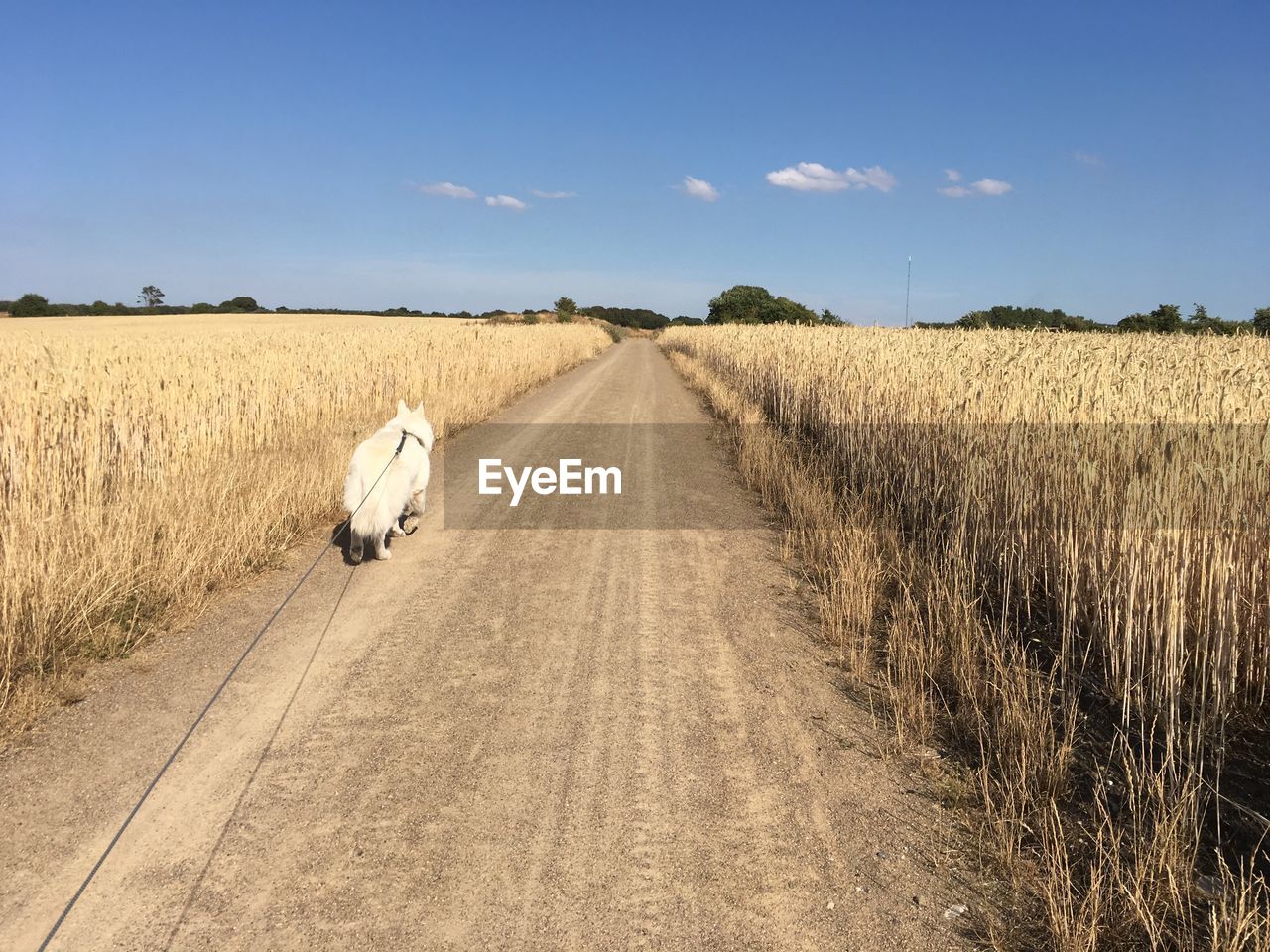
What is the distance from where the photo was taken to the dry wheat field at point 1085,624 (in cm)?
251

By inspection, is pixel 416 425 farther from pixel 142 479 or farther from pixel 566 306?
pixel 566 306

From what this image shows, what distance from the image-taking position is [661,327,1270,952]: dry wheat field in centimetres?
251

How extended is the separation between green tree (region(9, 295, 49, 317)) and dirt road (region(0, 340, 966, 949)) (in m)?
77.0

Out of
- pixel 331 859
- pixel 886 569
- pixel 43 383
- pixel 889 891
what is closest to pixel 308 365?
pixel 43 383

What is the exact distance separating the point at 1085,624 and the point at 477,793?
11.7ft

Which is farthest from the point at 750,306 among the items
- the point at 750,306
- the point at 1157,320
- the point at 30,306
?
the point at 30,306

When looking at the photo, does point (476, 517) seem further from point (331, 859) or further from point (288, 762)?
point (331, 859)

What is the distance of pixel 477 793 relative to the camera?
304cm

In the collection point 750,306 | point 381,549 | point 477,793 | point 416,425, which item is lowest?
point 477,793

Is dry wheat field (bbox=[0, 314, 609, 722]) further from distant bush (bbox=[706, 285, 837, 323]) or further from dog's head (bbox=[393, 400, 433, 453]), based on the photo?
distant bush (bbox=[706, 285, 837, 323])

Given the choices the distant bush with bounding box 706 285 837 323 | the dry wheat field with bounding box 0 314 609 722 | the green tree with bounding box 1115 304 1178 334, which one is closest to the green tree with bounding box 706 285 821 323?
the distant bush with bounding box 706 285 837 323

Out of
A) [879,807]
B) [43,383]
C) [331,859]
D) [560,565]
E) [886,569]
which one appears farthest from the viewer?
[43,383]

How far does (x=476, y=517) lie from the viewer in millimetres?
7660

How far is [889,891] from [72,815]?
3.16 meters
